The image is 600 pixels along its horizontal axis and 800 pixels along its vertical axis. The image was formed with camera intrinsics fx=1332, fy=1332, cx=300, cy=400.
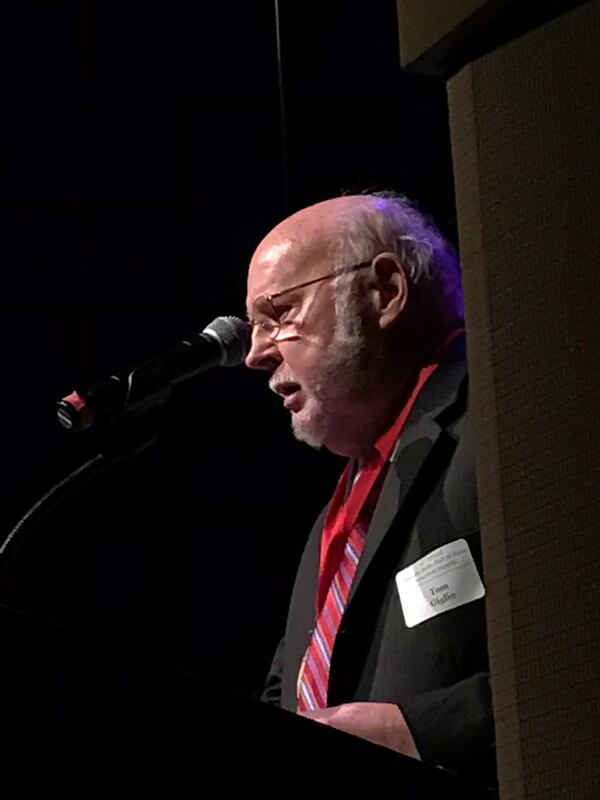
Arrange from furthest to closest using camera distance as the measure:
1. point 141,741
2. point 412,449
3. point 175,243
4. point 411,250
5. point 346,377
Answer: point 175,243
point 411,250
point 346,377
point 412,449
point 141,741

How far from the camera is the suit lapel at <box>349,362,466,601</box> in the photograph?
1.87m

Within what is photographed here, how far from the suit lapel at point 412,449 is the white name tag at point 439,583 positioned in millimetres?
115

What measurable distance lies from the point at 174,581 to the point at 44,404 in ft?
1.68

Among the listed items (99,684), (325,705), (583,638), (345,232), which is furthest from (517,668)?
(345,232)

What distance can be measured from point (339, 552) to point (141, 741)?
1248mm

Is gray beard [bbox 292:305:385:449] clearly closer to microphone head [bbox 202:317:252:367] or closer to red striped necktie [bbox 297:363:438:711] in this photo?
red striped necktie [bbox 297:363:438:711]

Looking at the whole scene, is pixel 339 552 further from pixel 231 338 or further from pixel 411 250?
pixel 411 250

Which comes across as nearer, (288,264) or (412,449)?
(412,449)

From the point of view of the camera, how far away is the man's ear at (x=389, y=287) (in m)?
2.21

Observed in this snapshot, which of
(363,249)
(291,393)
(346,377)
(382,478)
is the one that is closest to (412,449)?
(382,478)

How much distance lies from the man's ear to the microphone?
0.39 meters

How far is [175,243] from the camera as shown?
323cm

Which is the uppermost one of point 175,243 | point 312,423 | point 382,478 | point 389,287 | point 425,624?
point 175,243

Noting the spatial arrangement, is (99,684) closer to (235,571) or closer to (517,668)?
(517,668)
